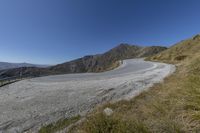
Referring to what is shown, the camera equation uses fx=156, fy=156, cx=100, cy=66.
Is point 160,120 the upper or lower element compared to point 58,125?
upper

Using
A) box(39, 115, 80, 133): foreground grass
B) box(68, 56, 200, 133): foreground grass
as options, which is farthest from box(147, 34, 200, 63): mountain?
box(39, 115, 80, 133): foreground grass

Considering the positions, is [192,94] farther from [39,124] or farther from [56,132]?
[39,124]

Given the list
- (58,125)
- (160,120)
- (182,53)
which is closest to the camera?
(160,120)

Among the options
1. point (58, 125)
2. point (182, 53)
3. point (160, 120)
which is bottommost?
point (58, 125)

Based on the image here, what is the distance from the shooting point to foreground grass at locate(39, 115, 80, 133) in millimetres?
4270

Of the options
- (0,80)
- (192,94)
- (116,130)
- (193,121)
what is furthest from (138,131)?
(0,80)

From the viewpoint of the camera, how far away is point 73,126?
14.1ft

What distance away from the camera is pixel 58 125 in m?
4.55

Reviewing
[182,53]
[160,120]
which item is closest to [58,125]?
[160,120]

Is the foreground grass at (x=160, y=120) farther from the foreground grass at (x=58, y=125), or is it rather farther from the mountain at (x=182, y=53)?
the mountain at (x=182, y=53)

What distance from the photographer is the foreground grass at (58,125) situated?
4270 millimetres

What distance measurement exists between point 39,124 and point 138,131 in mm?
3010

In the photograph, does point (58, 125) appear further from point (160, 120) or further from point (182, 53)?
point (182, 53)

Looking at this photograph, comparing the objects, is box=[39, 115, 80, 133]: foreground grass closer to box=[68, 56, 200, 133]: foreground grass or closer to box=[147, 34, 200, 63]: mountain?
box=[68, 56, 200, 133]: foreground grass
